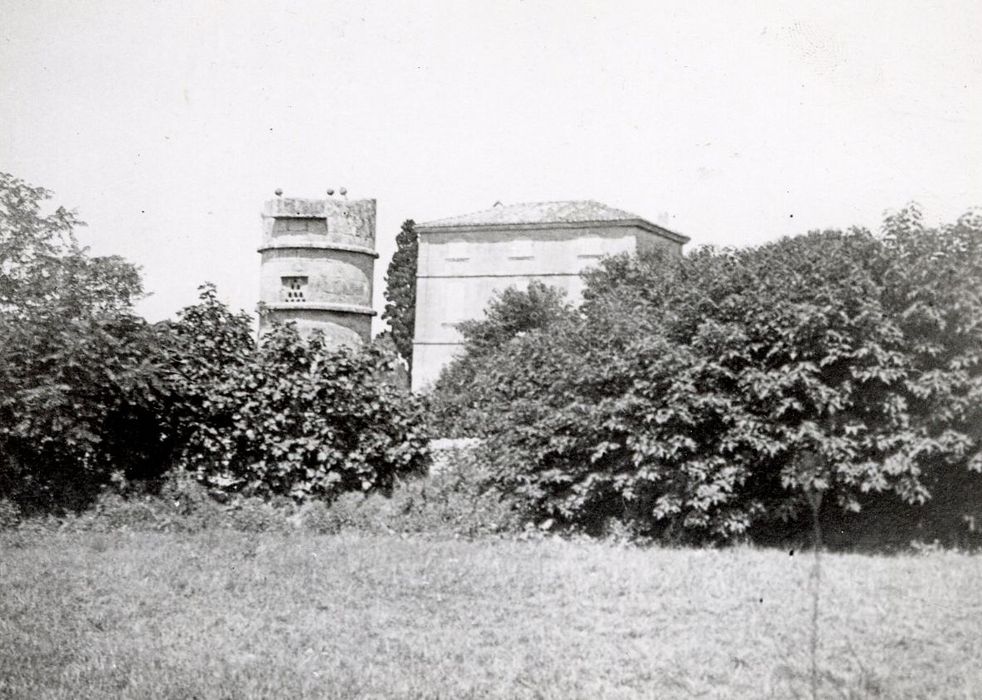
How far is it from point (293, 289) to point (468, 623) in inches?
876

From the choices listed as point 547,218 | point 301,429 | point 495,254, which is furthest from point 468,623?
point 495,254

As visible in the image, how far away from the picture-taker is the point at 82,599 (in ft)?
28.0

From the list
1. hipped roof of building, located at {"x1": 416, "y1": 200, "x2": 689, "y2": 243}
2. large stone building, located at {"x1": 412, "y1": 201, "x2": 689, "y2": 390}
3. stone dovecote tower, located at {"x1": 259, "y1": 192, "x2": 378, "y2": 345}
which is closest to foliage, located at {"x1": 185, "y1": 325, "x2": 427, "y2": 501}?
stone dovecote tower, located at {"x1": 259, "y1": 192, "x2": 378, "y2": 345}

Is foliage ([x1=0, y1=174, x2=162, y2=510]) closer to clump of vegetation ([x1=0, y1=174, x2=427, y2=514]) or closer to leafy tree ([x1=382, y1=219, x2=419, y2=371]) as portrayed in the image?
clump of vegetation ([x1=0, y1=174, x2=427, y2=514])

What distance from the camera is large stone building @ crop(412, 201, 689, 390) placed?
4228cm

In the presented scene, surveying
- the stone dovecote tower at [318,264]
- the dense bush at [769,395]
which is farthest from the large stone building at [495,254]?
the dense bush at [769,395]

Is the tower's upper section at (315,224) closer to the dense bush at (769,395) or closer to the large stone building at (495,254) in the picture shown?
the large stone building at (495,254)

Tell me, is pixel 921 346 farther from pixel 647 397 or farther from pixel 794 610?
pixel 794 610

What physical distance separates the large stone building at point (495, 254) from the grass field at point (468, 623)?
1239 inches

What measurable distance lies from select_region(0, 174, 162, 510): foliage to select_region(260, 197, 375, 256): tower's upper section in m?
15.2

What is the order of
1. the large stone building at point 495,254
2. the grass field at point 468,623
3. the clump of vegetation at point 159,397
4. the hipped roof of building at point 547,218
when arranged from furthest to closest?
the large stone building at point 495,254 → the hipped roof of building at point 547,218 → the clump of vegetation at point 159,397 → the grass field at point 468,623

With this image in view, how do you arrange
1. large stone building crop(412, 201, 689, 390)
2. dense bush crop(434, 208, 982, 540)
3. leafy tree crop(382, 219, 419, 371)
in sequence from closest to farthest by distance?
dense bush crop(434, 208, 982, 540)
large stone building crop(412, 201, 689, 390)
leafy tree crop(382, 219, 419, 371)

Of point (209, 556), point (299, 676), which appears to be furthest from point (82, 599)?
point (299, 676)

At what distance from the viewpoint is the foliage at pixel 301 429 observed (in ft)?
48.9
